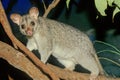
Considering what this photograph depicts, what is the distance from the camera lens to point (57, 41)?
3.55 meters

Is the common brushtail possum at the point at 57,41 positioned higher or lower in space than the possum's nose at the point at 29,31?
lower

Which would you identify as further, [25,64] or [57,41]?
[57,41]

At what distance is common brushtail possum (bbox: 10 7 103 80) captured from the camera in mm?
3367

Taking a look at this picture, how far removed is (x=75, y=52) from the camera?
351cm

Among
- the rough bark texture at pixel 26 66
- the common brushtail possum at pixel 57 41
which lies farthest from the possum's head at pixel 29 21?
the rough bark texture at pixel 26 66

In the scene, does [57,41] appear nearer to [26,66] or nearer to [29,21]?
[29,21]

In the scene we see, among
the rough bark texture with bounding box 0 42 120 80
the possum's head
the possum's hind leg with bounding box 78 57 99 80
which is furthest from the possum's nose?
the possum's hind leg with bounding box 78 57 99 80

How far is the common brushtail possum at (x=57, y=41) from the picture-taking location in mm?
3367

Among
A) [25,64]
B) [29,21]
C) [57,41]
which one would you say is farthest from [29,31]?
[25,64]

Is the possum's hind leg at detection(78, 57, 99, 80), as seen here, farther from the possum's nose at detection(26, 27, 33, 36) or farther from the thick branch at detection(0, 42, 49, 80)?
the thick branch at detection(0, 42, 49, 80)

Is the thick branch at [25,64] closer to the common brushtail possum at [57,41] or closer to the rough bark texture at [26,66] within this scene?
the rough bark texture at [26,66]

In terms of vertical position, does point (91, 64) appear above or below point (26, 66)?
below

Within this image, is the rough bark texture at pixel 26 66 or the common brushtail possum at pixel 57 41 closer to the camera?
the rough bark texture at pixel 26 66

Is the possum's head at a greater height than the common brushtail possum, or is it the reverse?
the possum's head
